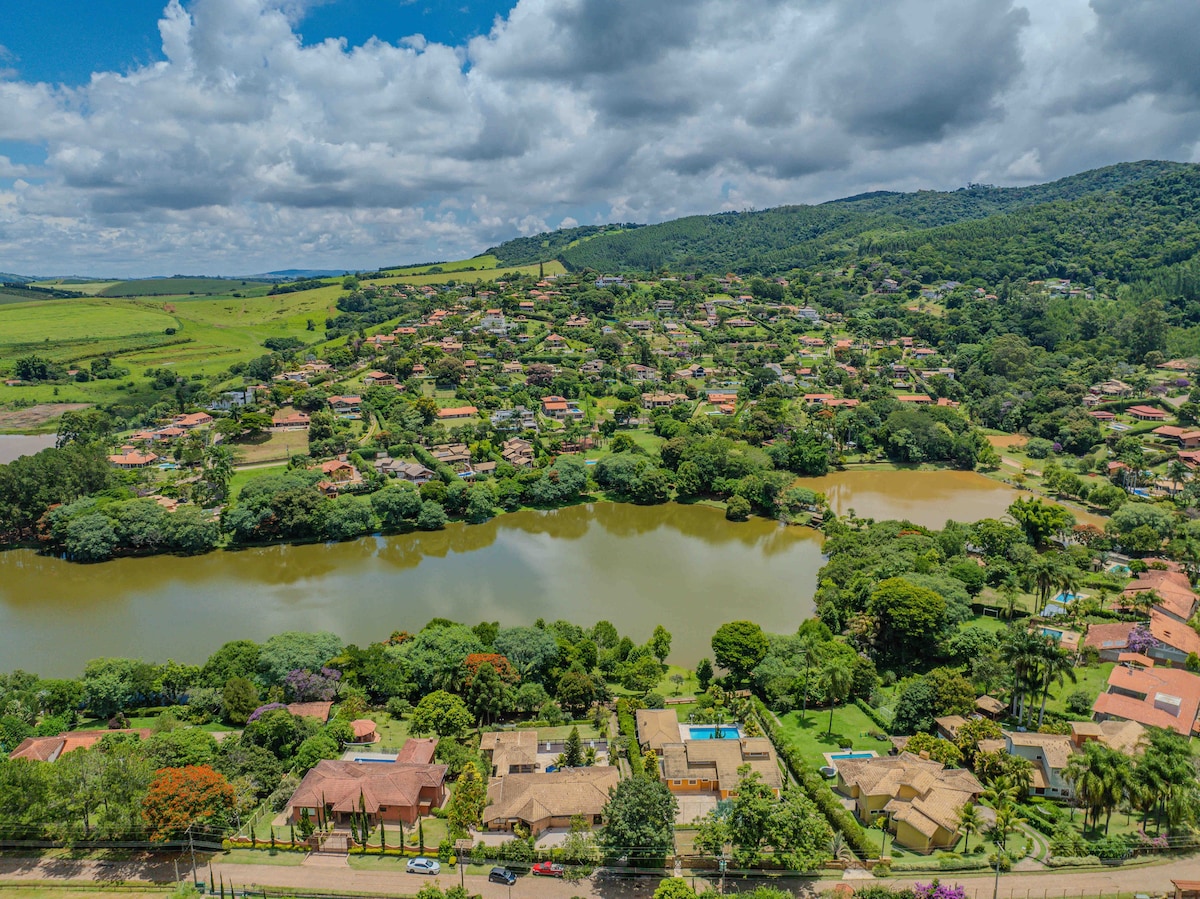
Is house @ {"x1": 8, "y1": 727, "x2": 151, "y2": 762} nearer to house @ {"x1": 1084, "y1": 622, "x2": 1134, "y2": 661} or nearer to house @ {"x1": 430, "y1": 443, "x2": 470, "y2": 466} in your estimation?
house @ {"x1": 430, "y1": 443, "x2": 470, "y2": 466}

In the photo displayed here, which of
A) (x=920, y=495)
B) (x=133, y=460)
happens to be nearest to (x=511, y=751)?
(x=920, y=495)

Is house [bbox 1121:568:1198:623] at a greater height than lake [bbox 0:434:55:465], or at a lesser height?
lesser

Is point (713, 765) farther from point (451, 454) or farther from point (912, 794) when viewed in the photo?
point (451, 454)

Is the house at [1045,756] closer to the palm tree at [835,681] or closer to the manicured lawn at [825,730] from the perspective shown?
the manicured lawn at [825,730]

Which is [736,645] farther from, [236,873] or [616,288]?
[616,288]

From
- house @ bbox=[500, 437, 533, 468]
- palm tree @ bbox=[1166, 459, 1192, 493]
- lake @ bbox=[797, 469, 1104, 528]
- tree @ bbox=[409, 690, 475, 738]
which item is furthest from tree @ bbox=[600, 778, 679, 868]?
palm tree @ bbox=[1166, 459, 1192, 493]

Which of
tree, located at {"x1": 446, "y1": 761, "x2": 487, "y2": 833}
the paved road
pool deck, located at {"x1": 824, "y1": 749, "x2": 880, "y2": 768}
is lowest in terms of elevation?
pool deck, located at {"x1": 824, "y1": 749, "x2": 880, "y2": 768}

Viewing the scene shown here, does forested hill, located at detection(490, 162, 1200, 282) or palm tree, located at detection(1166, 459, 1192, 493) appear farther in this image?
forested hill, located at detection(490, 162, 1200, 282)
